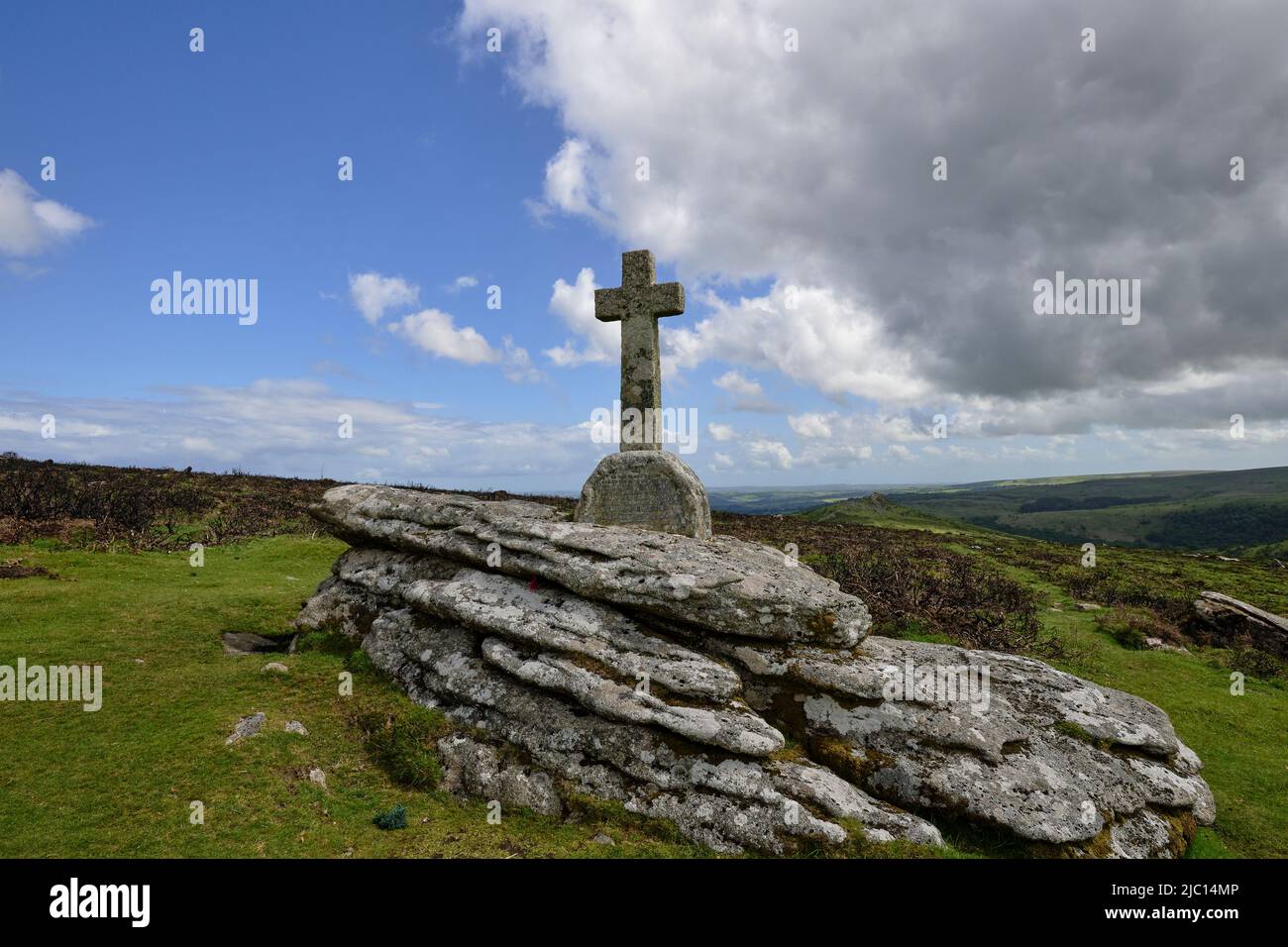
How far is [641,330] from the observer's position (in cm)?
1761

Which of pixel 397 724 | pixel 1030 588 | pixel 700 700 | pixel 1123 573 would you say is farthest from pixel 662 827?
pixel 1123 573

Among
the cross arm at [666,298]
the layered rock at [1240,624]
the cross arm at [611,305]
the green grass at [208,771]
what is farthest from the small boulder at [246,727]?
the layered rock at [1240,624]

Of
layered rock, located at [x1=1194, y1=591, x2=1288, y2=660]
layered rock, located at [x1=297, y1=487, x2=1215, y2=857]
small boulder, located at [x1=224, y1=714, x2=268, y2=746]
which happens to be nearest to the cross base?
layered rock, located at [x1=297, y1=487, x2=1215, y2=857]

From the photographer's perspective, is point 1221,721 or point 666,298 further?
point 666,298

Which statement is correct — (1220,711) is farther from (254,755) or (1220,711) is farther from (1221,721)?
(254,755)

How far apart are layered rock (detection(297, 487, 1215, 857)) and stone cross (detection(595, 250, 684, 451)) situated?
12.7 ft

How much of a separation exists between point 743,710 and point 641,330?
11.0m

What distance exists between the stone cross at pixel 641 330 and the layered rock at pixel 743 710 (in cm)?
388

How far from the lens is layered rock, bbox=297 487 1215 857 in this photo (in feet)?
32.3

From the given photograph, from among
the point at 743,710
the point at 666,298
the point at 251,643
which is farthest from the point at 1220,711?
the point at 251,643

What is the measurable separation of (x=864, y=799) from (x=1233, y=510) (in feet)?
851

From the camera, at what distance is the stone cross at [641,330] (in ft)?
57.1

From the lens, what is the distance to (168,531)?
2883 centimetres

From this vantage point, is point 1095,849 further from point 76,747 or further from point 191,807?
point 76,747
